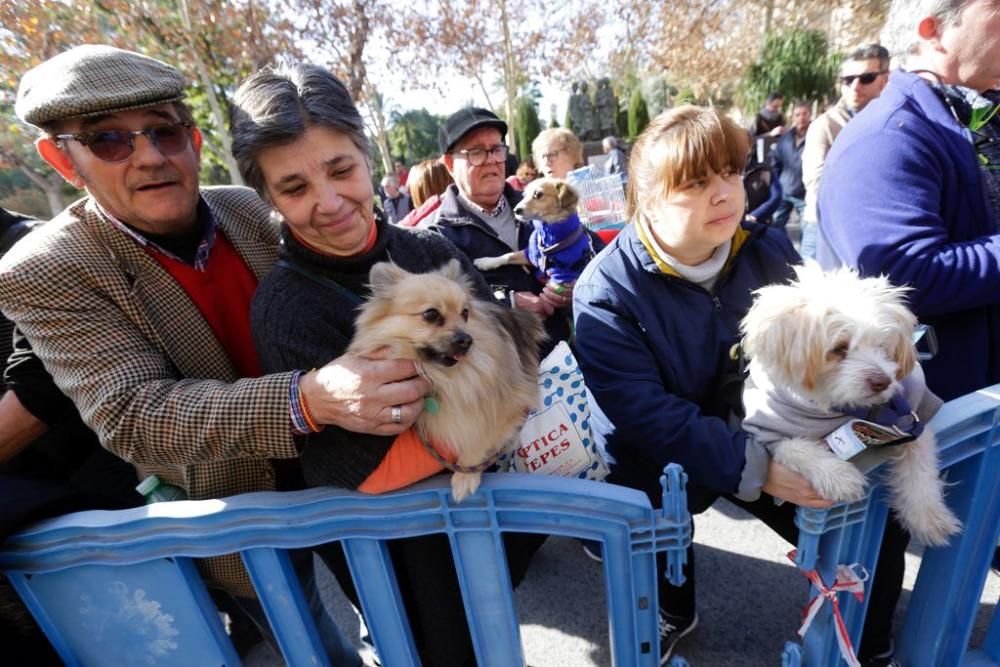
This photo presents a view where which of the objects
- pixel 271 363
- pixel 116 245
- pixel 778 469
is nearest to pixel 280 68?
pixel 116 245

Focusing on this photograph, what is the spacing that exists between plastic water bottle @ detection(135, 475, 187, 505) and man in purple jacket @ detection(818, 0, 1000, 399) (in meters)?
2.46

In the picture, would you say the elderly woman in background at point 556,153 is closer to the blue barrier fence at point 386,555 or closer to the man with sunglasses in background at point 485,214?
the man with sunglasses in background at point 485,214

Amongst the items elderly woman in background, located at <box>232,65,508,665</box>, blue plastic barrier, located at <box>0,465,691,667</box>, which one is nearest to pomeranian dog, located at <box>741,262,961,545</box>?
blue plastic barrier, located at <box>0,465,691,667</box>

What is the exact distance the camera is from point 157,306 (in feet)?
5.16

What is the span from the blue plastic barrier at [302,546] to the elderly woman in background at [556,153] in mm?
4179

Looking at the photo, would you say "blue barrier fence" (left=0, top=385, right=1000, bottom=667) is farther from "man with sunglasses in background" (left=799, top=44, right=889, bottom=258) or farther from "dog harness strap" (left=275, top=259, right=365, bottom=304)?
"man with sunglasses in background" (left=799, top=44, right=889, bottom=258)

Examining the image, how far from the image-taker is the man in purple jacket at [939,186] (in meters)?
1.63

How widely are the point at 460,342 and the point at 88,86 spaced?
1.34 meters

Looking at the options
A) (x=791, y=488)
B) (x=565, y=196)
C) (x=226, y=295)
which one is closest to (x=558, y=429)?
(x=791, y=488)

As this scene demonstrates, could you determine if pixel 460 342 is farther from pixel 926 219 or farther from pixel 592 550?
pixel 592 550

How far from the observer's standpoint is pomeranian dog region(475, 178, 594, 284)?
322 centimetres

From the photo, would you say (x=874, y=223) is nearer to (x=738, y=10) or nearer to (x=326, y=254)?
(x=326, y=254)

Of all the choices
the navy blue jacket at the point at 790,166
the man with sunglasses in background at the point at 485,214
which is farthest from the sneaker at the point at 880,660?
the navy blue jacket at the point at 790,166

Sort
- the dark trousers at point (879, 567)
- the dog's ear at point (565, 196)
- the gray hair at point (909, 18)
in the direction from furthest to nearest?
the dog's ear at point (565, 196) < the dark trousers at point (879, 567) < the gray hair at point (909, 18)
